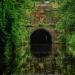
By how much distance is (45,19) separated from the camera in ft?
33.4

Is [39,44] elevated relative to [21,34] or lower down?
lower down

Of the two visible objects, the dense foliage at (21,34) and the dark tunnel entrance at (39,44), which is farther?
the dark tunnel entrance at (39,44)

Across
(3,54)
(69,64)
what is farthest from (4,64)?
(69,64)

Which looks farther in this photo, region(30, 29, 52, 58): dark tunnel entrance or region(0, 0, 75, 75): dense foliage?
region(30, 29, 52, 58): dark tunnel entrance

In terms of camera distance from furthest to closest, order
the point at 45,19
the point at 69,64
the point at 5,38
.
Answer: the point at 45,19
the point at 69,64
the point at 5,38

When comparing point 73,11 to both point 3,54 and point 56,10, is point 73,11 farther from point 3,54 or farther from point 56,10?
point 3,54

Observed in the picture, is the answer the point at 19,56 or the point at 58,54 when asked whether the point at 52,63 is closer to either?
the point at 58,54

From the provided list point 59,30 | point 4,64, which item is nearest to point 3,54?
point 4,64

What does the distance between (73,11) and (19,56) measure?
1.24 metres

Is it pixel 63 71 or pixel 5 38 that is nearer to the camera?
pixel 5 38

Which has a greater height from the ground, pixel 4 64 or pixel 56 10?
pixel 56 10

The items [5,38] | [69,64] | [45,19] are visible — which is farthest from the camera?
[45,19]

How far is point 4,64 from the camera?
8.85 metres

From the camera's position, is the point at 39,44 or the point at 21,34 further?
the point at 39,44
